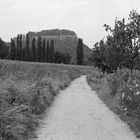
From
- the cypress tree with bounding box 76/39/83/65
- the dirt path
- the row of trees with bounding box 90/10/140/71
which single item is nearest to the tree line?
the cypress tree with bounding box 76/39/83/65

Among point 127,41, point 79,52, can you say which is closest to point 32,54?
point 79,52

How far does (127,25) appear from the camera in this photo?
1766 centimetres

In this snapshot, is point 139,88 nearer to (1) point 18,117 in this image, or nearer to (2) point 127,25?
(1) point 18,117

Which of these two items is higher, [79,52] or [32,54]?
[79,52]

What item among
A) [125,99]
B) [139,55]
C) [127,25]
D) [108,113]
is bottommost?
[108,113]

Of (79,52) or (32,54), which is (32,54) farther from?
(79,52)

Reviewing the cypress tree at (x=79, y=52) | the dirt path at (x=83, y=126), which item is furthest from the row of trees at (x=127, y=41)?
the cypress tree at (x=79, y=52)

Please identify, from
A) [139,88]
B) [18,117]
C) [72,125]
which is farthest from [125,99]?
[18,117]

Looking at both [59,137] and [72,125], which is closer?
[59,137]

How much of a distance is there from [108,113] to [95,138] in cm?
423

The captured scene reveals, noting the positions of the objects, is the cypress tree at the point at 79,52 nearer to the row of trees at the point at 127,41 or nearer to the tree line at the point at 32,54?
the tree line at the point at 32,54

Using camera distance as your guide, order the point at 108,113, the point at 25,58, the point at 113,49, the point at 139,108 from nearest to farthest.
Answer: the point at 139,108, the point at 108,113, the point at 113,49, the point at 25,58

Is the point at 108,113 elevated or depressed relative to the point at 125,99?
depressed

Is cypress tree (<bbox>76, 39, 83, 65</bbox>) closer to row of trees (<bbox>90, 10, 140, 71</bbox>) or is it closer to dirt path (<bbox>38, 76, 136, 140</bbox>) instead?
row of trees (<bbox>90, 10, 140, 71</bbox>)
